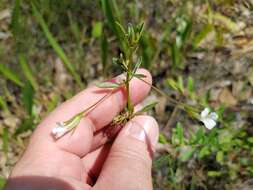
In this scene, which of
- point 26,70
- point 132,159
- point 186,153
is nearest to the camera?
point 132,159

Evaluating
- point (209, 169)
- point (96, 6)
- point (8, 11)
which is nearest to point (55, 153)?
point (209, 169)

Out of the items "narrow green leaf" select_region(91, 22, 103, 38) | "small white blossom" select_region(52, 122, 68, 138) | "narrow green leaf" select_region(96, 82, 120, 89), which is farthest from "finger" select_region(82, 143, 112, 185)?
"narrow green leaf" select_region(91, 22, 103, 38)

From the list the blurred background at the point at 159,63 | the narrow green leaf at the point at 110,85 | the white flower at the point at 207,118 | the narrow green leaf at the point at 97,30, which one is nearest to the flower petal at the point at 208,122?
the white flower at the point at 207,118

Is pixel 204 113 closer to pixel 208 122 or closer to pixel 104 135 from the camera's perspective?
pixel 208 122

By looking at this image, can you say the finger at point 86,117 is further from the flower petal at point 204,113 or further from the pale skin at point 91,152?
the flower petal at point 204,113

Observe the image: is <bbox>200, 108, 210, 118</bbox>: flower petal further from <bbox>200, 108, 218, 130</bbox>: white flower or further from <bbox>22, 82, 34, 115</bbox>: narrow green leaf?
<bbox>22, 82, 34, 115</bbox>: narrow green leaf

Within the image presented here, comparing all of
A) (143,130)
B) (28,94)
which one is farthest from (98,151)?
(28,94)
